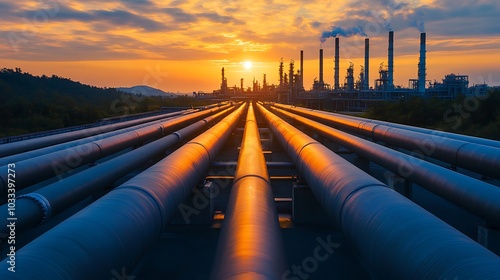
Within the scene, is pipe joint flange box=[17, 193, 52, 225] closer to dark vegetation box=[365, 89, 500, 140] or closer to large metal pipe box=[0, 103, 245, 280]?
large metal pipe box=[0, 103, 245, 280]

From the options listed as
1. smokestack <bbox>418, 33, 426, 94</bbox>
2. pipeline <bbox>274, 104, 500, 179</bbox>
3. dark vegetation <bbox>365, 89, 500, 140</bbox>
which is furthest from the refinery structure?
pipeline <bbox>274, 104, 500, 179</bbox>

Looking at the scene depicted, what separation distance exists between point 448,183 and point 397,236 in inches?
182

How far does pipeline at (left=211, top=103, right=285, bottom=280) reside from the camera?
3.76 metres

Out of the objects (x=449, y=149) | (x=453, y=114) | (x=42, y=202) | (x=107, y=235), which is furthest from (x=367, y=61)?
(x=107, y=235)

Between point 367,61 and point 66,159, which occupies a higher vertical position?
point 367,61

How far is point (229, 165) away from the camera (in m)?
12.6

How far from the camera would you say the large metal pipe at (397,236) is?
11.7 ft

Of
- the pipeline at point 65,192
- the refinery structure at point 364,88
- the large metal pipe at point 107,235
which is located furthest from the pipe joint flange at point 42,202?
the refinery structure at point 364,88

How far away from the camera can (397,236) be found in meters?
4.36

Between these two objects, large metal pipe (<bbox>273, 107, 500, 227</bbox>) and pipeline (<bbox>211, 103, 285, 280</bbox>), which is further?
large metal pipe (<bbox>273, 107, 500, 227</bbox>)

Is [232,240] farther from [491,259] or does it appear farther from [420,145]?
[420,145]

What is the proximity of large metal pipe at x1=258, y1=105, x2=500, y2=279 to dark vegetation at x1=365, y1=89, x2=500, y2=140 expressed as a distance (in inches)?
781

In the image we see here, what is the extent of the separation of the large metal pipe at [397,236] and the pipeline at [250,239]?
941 millimetres

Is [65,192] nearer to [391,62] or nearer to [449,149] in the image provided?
[449,149]
